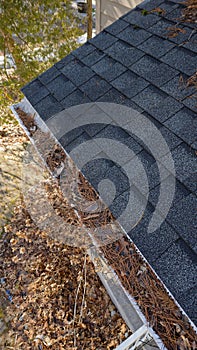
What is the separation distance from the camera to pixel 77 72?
9.15 ft

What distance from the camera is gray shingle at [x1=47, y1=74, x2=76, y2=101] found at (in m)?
2.68

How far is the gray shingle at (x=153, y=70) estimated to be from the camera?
2.28m

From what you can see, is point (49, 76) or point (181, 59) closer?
point (181, 59)

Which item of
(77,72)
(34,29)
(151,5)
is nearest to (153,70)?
(77,72)

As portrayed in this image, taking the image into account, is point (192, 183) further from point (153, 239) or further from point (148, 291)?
point (148, 291)

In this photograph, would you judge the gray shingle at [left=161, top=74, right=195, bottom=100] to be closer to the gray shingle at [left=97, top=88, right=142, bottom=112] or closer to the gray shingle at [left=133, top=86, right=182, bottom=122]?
the gray shingle at [left=133, top=86, right=182, bottom=122]

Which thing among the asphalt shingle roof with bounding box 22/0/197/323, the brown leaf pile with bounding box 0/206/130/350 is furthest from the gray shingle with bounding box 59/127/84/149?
the brown leaf pile with bounding box 0/206/130/350

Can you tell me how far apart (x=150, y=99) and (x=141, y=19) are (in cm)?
117

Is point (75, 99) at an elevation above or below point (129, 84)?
above

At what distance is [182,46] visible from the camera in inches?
93.8

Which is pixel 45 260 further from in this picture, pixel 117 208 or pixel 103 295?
pixel 117 208

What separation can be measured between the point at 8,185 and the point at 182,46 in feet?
14.2

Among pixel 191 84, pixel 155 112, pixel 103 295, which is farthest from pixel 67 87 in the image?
pixel 103 295

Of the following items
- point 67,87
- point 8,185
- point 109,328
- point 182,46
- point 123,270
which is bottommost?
point 109,328
